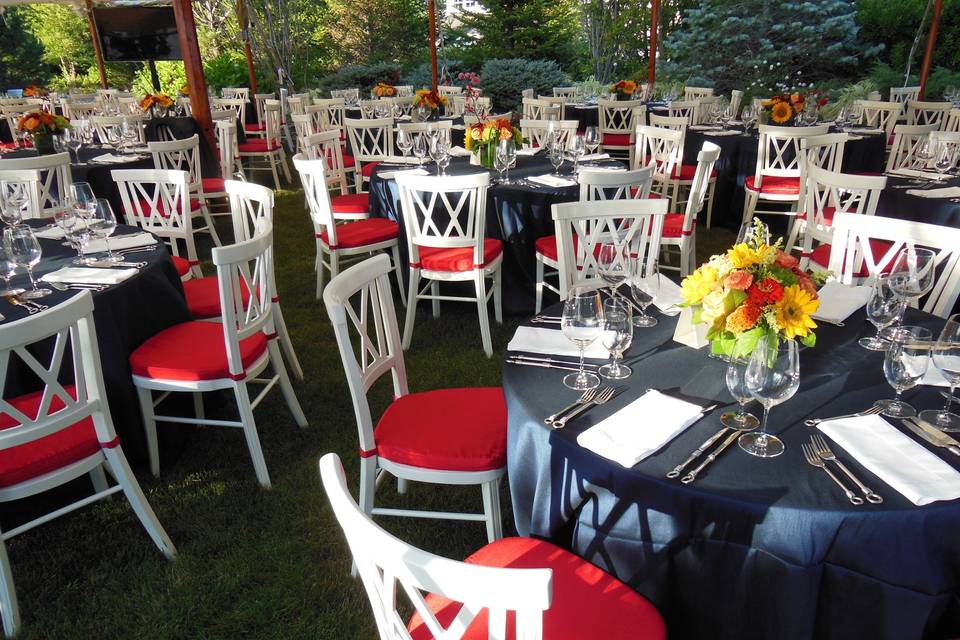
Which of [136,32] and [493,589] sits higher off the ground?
[136,32]

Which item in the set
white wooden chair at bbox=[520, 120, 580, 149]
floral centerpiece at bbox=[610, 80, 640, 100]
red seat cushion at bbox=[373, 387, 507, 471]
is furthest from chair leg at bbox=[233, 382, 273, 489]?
floral centerpiece at bbox=[610, 80, 640, 100]

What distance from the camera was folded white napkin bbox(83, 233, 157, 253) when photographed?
2992mm

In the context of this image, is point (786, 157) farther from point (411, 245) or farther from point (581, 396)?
point (581, 396)

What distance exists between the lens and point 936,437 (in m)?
1.48

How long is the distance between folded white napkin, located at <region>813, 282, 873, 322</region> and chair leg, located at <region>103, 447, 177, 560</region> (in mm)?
2328

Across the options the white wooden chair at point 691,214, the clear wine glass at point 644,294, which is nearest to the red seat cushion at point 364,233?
the white wooden chair at point 691,214

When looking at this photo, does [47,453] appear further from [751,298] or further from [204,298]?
[751,298]

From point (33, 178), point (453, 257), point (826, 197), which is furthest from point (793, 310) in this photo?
point (33, 178)

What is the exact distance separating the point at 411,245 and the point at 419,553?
301cm

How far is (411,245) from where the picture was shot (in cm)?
379

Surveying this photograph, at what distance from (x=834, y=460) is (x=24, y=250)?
9.22ft

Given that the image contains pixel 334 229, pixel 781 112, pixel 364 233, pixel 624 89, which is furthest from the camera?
pixel 624 89

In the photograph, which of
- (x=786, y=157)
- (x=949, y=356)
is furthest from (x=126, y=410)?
(x=786, y=157)

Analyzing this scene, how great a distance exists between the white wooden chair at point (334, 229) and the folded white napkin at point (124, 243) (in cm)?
115
